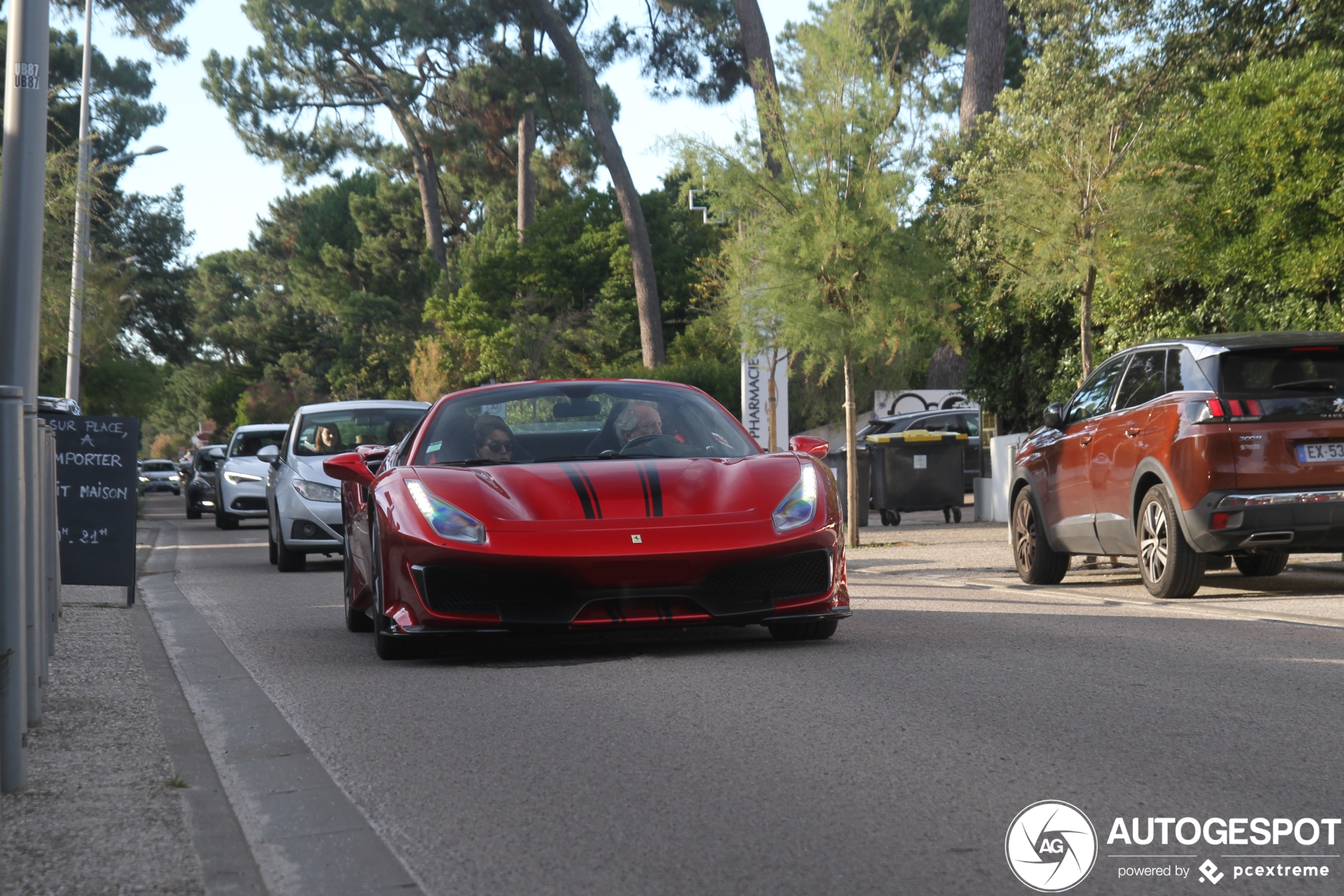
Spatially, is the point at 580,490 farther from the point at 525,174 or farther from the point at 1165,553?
the point at 525,174

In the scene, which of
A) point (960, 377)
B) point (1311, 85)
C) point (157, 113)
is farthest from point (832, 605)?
point (157, 113)

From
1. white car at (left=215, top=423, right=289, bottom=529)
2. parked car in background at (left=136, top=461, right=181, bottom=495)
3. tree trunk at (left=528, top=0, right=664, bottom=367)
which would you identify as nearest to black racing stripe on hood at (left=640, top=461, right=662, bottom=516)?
white car at (left=215, top=423, right=289, bottom=529)

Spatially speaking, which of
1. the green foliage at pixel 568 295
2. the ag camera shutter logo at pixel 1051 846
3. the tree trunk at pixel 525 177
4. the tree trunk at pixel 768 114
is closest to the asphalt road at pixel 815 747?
the ag camera shutter logo at pixel 1051 846

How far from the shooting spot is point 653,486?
23.4 feet

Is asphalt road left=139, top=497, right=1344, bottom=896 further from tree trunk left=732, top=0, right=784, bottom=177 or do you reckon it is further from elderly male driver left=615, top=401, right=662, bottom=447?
tree trunk left=732, top=0, right=784, bottom=177

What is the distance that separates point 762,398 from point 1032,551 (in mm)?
10347

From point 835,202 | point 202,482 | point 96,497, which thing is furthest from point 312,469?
point 202,482

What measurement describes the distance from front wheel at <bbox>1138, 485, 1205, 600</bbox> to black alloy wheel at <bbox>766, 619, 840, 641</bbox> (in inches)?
127

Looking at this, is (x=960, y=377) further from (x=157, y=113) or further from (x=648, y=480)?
(x=157, y=113)

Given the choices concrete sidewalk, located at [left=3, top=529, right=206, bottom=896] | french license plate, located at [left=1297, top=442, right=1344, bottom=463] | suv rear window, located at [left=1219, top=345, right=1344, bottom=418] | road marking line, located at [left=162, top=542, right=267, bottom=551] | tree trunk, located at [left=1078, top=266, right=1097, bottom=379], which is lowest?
concrete sidewalk, located at [left=3, top=529, right=206, bottom=896]

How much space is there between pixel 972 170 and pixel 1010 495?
819 cm

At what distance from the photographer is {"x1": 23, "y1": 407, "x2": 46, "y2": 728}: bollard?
18.3 ft

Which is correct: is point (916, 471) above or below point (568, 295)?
below

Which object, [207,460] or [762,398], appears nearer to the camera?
[762,398]
